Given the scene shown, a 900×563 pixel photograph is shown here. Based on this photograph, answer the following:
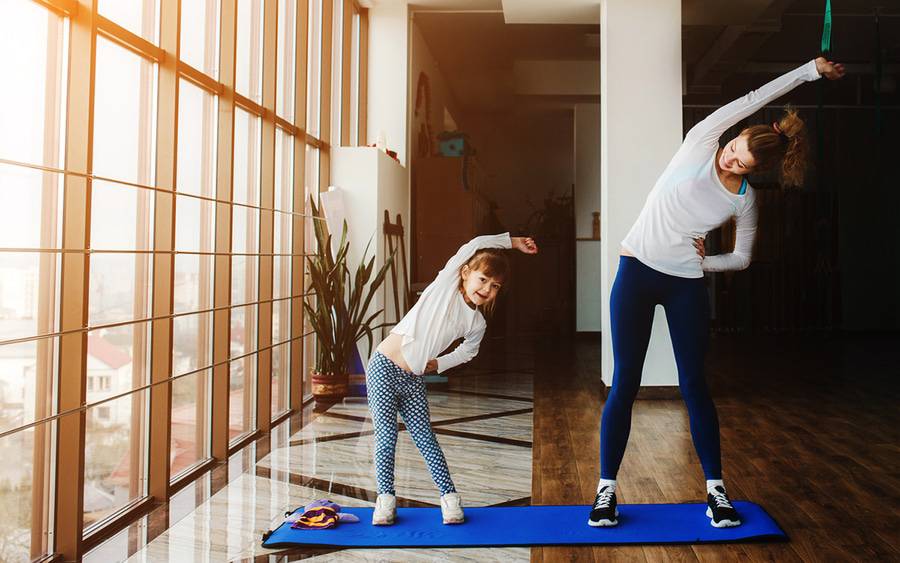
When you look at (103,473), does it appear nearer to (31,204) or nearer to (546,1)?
(31,204)

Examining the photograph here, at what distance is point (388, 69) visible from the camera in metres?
5.54

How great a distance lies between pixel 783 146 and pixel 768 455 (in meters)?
1.66

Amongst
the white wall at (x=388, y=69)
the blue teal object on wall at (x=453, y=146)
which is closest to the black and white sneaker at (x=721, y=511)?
the white wall at (x=388, y=69)

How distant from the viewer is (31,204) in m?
2.02

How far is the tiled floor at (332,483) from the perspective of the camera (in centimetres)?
213

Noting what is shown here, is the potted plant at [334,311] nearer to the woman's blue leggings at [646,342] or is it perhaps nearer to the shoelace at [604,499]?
the woman's blue leggings at [646,342]

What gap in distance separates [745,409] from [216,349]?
308cm

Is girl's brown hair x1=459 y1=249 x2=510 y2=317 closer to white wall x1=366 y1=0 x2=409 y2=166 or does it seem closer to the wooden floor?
the wooden floor

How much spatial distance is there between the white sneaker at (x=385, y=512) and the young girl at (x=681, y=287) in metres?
0.64

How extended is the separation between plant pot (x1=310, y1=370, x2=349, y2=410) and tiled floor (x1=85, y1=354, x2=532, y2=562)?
8 cm

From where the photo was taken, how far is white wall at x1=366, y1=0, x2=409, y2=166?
553 centimetres

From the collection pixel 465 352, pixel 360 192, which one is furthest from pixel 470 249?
pixel 360 192

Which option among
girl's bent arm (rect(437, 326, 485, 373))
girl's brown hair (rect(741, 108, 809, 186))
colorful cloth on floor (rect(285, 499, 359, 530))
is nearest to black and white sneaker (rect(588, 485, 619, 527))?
girl's bent arm (rect(437, 326, 485, 373))

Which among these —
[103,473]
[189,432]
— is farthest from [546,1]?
[103,473]
